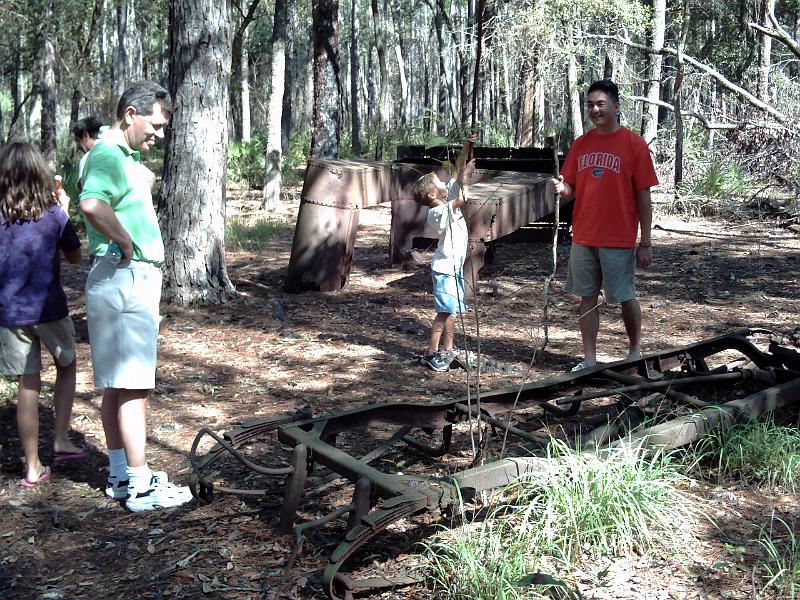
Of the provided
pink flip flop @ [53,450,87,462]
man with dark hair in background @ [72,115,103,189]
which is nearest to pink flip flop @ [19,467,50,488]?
pink flip flop @ [53,450,87,462]

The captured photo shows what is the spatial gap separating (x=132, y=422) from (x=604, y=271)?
335 cm

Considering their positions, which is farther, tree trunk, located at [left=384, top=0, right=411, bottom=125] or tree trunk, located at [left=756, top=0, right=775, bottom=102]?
tree trunk, located at [left=384, top=0, right=411, bottom=125]

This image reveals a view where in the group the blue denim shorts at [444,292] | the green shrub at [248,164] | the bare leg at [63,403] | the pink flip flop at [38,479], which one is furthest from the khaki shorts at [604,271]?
the green shrub at [248,164]

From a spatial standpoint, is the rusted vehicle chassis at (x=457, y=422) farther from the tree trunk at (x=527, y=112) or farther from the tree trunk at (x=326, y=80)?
the tree trunk at (x=527, y=112)

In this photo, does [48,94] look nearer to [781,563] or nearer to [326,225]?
[326,225]

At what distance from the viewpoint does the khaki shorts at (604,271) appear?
593 centimetres

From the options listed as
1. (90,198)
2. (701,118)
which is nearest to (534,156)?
(701,118)

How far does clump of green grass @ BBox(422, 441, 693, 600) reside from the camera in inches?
128

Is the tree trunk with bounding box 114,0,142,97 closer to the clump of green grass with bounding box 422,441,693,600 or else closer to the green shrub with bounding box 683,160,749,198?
the green shrub with bounding box 683,160,749,198

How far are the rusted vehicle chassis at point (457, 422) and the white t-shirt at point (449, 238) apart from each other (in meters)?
1.41

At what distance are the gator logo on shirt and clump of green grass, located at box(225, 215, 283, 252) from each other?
20.8 ft

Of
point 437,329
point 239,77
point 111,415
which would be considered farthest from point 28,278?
point 239,77

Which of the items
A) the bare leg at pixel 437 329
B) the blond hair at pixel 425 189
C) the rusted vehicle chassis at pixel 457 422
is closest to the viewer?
the rusted vehicle chassis at pixel 457 422

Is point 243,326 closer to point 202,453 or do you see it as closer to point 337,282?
point 337,282
